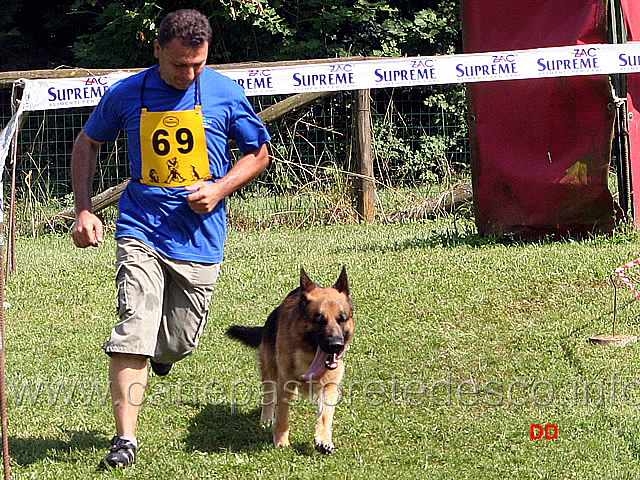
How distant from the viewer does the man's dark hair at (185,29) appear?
4.33 metres

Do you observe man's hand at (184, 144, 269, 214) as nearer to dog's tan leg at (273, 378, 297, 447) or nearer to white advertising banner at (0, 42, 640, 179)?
dog's tan leg at (273, 378, 297, 447)

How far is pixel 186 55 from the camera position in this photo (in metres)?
4.37

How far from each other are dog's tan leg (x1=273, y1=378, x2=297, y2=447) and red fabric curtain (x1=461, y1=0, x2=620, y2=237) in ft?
14.1

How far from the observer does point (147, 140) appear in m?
4.56

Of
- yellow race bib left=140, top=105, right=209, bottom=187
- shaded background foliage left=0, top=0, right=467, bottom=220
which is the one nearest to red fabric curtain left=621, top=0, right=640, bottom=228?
shaded background foliage left=0, top=0, right=467, bottom=220

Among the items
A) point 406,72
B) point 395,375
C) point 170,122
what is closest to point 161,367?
point 170,122

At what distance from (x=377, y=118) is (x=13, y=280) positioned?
7399 mm

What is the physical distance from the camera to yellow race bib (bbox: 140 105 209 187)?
14.9ft

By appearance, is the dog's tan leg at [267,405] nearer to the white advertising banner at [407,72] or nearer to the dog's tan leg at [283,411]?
the dog's tan leg at [283,411]

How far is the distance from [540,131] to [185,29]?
4866mm

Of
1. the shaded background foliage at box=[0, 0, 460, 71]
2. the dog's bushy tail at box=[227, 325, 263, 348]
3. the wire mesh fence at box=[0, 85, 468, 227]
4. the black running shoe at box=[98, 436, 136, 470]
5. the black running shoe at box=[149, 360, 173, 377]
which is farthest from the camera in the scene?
the shaded background foliage at box=[0, 0, 460, 71]

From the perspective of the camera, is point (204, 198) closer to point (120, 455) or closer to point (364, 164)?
point (120, 455)

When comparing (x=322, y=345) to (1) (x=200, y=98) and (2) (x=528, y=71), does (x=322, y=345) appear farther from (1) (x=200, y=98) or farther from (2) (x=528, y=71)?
(2) (x=528, y=71)

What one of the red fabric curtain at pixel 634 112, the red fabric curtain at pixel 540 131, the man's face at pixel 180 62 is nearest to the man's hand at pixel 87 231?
the man's face at pixel 180 62
